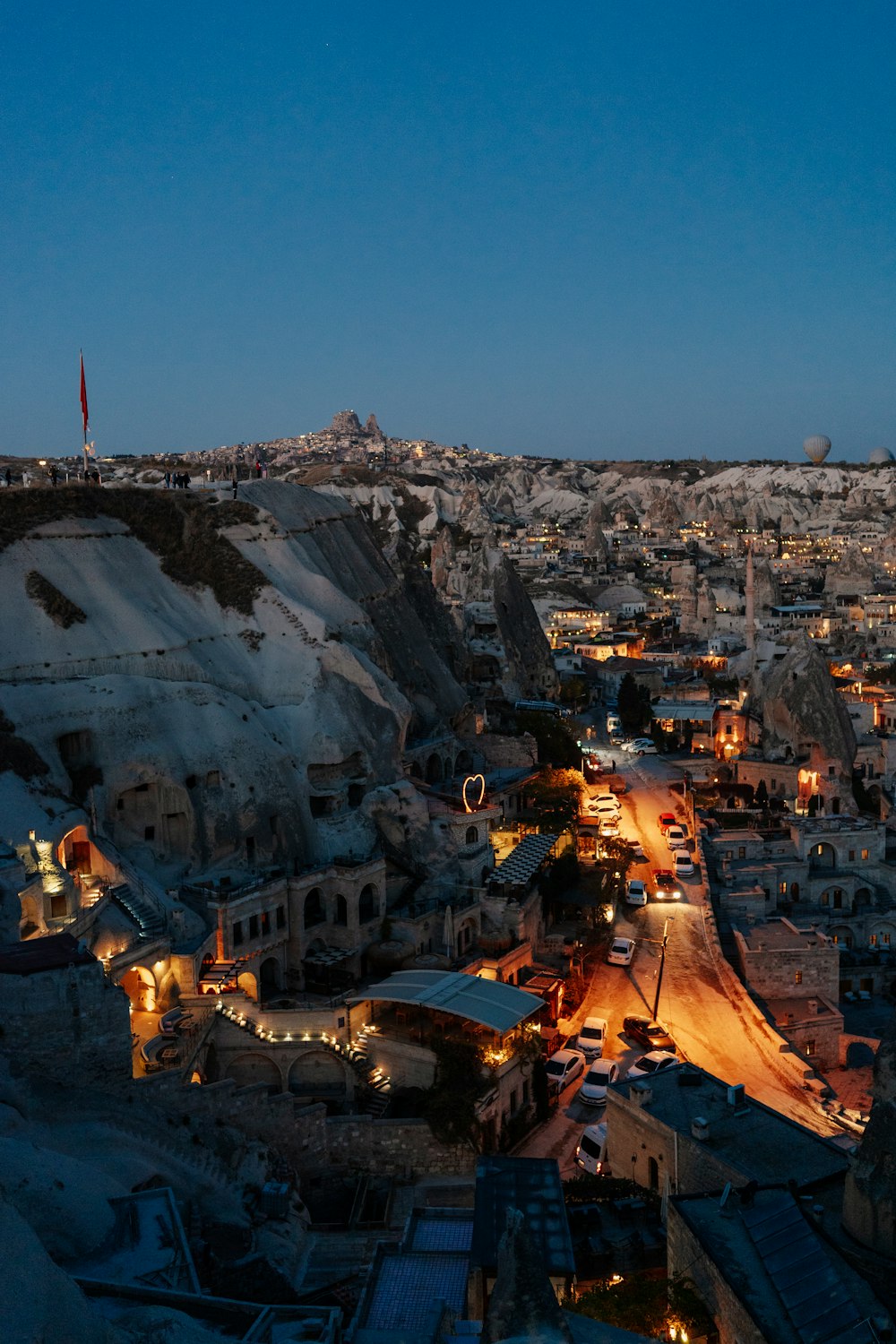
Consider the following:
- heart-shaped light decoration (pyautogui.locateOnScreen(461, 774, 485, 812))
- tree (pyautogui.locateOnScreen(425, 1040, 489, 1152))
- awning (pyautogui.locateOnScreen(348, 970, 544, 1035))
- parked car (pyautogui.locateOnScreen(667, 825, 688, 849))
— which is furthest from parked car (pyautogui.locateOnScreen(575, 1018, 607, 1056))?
parked car (pyautogui.locateOnScreen(667, 825, 688, 849))

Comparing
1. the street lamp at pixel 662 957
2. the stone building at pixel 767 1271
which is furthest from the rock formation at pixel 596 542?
the stone building at pixel 767 1271

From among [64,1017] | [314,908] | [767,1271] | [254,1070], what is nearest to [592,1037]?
[254,1070]

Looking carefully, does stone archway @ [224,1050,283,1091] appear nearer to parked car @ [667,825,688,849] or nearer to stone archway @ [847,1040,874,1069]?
stone archway @ [847,1040,874,1069]

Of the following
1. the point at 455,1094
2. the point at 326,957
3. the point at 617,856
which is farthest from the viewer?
the point at 617,856

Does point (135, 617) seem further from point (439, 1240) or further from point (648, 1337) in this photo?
point (648, 1337)

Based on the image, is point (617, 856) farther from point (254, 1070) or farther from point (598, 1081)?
point (254, 1070)

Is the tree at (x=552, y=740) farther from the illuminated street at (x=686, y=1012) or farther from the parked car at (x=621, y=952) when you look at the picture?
the parked car at (x=621, y=952)

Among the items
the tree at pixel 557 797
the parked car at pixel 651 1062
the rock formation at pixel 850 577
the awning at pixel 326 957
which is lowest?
the parked car at pixel 651 1062

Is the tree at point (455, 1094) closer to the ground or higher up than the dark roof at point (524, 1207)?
closer to the ground
